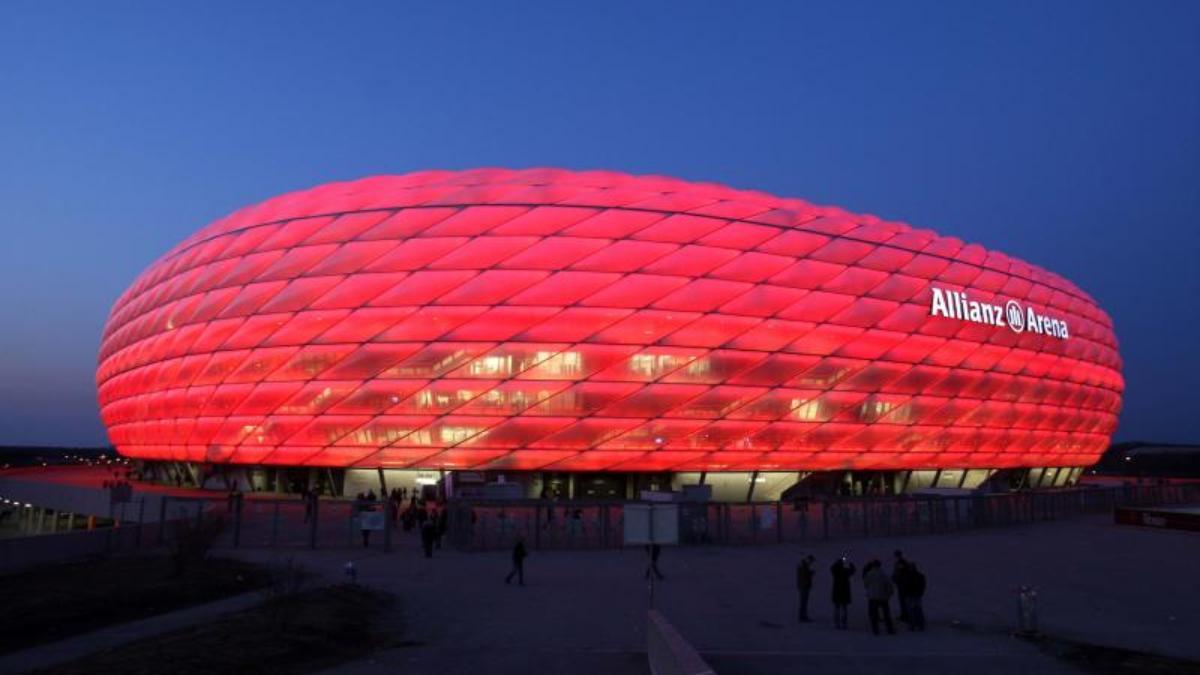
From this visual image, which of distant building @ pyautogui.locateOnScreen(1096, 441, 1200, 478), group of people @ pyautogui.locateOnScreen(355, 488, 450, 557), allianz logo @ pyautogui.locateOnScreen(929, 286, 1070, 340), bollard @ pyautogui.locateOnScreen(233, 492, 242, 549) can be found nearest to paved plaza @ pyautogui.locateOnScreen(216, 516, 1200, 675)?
group of people @ pyautogui.locateOnScreen(355, 488, 450, 557)

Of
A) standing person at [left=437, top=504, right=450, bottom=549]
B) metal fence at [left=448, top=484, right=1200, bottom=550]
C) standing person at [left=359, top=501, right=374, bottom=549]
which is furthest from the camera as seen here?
metal fence at [left=448, top=484, right=1200, bottom=550]

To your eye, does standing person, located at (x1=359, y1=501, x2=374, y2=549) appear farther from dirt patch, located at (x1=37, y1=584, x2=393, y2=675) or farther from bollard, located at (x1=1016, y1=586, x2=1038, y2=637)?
bollard, located at (x1=1016, y1=586, x2=1038, y2=637)

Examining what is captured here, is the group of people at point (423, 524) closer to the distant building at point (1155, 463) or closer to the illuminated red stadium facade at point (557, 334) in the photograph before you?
the illuminated red stadium facade at point (557, 334)

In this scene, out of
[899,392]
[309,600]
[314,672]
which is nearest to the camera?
[314,672]

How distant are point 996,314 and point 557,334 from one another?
28.1 metres

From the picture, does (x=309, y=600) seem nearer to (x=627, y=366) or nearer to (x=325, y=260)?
(x=627, y=366)

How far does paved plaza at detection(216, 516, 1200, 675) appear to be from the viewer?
11.7 m

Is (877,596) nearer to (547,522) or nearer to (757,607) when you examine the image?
(757,607)

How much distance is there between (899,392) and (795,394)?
714cm

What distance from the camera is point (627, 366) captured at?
1588 inches

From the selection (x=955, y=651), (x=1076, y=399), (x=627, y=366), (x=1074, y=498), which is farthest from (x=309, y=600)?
(x=1076, y=399)

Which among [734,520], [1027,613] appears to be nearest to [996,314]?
[734,520]

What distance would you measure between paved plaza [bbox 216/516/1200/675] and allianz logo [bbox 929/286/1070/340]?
22.8 metres

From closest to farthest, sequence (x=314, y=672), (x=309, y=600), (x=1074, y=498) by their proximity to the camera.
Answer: (x=314, y=672), (x=309, y=600), (x=1074, y=498)
